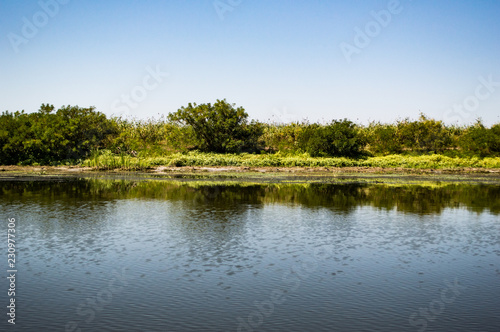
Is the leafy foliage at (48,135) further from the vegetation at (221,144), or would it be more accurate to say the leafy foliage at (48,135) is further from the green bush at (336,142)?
the green bush at (336,142)

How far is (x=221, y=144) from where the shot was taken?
80125 millimetres

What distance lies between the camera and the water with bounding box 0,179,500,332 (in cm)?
1213

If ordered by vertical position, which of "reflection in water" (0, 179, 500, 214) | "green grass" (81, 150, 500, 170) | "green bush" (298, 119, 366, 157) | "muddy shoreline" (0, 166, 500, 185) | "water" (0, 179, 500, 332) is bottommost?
"water" (0, 179, 500, 332)

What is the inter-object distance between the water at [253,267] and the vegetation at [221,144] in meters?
39.9

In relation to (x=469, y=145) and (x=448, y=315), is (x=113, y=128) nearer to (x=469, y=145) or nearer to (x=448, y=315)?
(x=469, y=145)

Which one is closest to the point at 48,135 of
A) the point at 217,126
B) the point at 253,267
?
the point at 217,126

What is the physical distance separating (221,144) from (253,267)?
210 ft

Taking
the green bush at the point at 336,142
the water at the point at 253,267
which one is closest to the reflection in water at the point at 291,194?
the water at the point at 253,267

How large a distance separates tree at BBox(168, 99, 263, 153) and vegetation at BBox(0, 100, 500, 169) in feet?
0.55

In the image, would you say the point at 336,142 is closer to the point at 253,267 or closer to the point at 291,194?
the point at 291,194

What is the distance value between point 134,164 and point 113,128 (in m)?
15.8

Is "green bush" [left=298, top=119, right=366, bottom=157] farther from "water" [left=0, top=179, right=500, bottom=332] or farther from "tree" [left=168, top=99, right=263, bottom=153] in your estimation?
"water" [left=0, top=179, right=500, bottom=332]

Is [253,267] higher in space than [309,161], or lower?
lower

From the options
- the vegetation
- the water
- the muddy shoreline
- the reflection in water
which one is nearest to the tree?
the vegetation
